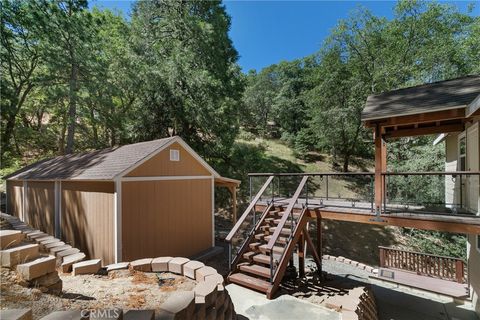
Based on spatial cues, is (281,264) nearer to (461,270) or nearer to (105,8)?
(461,270)

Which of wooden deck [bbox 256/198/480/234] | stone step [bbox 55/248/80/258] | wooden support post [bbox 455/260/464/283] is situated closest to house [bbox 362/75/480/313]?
wooden deck [bbox 256/198/480/234]

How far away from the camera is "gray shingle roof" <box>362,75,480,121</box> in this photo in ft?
16.8

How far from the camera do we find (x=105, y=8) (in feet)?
63.3

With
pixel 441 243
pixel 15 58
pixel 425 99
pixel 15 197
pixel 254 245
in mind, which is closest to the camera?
pixel 425 99

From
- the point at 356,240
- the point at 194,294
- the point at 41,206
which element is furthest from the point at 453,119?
the point at 41,206

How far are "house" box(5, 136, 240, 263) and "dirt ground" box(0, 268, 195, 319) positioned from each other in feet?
9.61

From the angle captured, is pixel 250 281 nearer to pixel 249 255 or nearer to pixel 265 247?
pixel 249 255

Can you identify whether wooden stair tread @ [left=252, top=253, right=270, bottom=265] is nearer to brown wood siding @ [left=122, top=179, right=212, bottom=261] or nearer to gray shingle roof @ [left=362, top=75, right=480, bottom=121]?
brown wood siding @ [left=122, top=179, right=212, bottom=261]

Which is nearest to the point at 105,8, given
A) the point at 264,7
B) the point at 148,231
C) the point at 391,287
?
the point at 264,7

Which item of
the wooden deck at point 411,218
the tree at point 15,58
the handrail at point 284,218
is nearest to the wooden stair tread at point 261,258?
the handrail at point 284,218

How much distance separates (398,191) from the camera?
1056 centimetres

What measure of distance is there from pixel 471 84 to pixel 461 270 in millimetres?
5855

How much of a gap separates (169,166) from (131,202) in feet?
5.33

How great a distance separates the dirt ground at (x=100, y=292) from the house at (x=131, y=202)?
9.61ft
